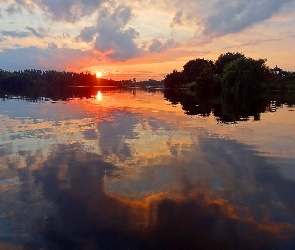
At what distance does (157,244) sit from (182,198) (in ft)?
8.44

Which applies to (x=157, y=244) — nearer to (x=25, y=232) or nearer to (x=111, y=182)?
(x=25, y=232)

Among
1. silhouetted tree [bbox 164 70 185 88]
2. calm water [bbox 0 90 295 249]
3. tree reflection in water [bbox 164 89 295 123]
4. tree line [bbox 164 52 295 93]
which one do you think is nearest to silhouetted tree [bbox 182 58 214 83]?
silhouetted tree [bbox 164 70 185 88]

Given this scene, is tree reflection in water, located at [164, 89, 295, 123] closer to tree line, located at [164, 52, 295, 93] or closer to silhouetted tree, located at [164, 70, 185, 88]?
tree line, located at [164, 52, 295, 93]

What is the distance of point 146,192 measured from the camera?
31.1ft

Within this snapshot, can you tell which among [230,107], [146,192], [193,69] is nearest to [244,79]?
[230,107]

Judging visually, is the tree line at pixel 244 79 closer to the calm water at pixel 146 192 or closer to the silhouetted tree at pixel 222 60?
the silhouetted tree at pixel 222 60

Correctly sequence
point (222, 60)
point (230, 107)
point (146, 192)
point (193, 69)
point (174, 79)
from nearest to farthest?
1. point (146, 192)
2. point (230, 107)
3. point (222, 60)
4. point (193, 69)
5. point (174, 79)

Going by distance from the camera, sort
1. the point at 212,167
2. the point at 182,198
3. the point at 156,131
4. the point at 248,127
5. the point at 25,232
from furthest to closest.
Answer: the point at 248,127, the point at 156,131, the point at 212,167, the point at 182,198, the point at 25,232

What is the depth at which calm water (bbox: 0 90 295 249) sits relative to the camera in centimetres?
691

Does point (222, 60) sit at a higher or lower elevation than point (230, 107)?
higher

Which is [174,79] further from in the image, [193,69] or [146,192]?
[146,192]

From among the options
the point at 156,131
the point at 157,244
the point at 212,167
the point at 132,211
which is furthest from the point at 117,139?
the point at 157,244

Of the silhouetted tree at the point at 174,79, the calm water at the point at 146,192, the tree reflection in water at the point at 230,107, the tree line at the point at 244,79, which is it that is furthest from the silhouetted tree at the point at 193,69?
the calm water at the point at 146,192

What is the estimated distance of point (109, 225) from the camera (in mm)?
7398
